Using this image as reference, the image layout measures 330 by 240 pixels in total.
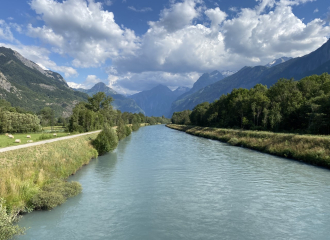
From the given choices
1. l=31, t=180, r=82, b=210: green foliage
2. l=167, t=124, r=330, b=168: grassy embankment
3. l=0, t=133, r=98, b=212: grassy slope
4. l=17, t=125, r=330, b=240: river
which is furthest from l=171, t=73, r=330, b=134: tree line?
l=31, t=180, r=82, b=210: green foliage

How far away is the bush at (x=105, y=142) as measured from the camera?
46062 millimetres

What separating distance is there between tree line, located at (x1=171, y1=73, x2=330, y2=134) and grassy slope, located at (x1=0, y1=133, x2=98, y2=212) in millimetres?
55721

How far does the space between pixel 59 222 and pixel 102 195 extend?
6.02 meters

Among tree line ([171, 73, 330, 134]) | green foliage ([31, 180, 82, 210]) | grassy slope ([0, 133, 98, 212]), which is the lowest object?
green foliage ([31, 180, 82, 210])

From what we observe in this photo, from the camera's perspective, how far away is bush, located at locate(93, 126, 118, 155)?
151ft

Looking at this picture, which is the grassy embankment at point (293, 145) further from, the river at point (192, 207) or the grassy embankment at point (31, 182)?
the grassy embankment at point (31, 182)

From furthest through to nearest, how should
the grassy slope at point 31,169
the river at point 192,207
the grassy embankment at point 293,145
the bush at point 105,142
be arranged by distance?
the bush at point 105,142
the grassy embankment at point 293,145
the grassy slope at point 31,169
the river at point 192,207

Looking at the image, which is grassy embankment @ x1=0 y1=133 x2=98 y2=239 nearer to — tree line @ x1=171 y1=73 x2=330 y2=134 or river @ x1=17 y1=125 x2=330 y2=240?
river @ x1=17 y1=125 x2=330 y2=240

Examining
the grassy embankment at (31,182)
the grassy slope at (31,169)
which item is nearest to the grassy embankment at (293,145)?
the grassy embankment at (31,182)

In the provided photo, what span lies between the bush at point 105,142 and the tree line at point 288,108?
49.7m

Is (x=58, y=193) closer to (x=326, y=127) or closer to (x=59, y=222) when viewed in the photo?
(x=59, y=222)

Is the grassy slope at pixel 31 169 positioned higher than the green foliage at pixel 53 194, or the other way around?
the grassy slope at pixel 31 169

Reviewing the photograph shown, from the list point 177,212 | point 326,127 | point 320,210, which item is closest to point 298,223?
point 320,210

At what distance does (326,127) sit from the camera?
5212 centimetres
